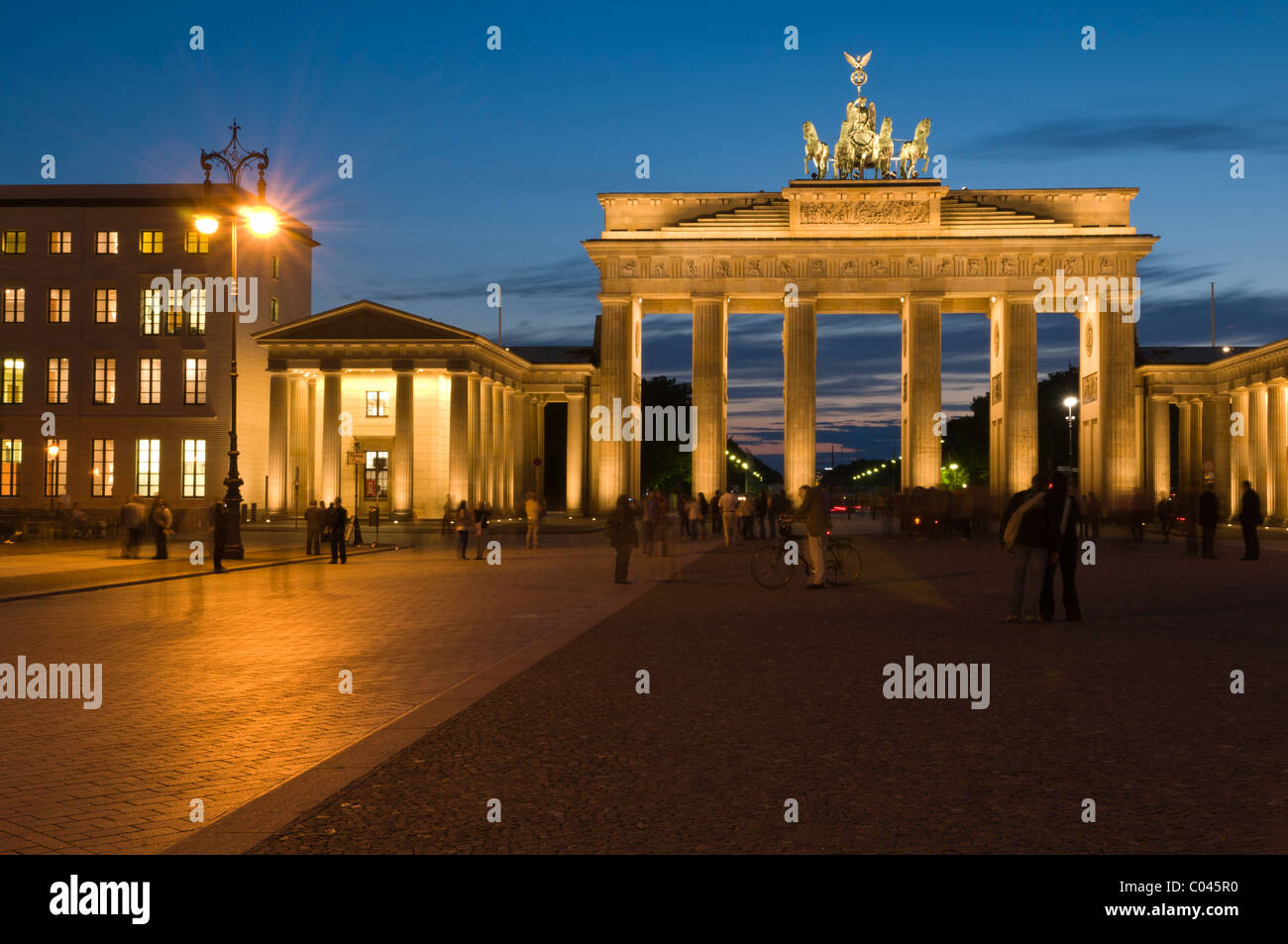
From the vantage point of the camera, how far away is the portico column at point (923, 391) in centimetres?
6825

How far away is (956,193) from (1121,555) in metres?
41.3

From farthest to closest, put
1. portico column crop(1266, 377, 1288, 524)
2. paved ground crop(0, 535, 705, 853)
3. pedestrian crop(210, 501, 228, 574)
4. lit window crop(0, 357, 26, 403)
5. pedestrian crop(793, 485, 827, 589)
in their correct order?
lit window crop(0, 357, 26, 403)
portico column crop(1266, 377, 1288, 524)
pedestrian crop(210, 501, 228, 574)
pedestrian crop(793, 485, 827, 589)
paved ground crop(0, 535, 705, 853)

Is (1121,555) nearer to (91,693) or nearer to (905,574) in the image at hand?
(905,574)

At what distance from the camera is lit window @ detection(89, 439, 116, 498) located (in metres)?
60.2

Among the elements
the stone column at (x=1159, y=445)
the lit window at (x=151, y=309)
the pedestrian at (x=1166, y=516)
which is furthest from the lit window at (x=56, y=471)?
the stone column at (x=1159, y=445)

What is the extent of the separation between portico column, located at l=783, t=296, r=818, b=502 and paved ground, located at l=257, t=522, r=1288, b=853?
177ft

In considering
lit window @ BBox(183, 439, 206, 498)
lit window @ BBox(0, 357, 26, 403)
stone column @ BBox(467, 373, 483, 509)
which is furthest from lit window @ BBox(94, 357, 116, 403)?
stone column @ BBox(467, 373, 483, 509)

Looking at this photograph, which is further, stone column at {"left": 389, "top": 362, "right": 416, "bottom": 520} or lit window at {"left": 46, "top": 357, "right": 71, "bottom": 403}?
stone column at {"left": 389, "top": 362, "right": 416, "bottom": 520}

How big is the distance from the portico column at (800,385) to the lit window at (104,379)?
3172 centimetres

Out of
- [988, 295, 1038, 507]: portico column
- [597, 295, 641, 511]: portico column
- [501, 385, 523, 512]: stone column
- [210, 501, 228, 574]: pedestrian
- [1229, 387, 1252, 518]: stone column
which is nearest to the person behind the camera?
[210, 501, 228, 574]: pedestrian

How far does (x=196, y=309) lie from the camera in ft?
200

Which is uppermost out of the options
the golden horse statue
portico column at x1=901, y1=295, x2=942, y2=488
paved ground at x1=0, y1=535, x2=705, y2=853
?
the golden horse statue

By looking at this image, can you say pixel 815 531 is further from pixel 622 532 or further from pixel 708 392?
pixel 708 392

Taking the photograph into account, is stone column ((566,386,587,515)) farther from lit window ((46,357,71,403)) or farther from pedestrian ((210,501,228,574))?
pedestrian ((210,501,228,574))
